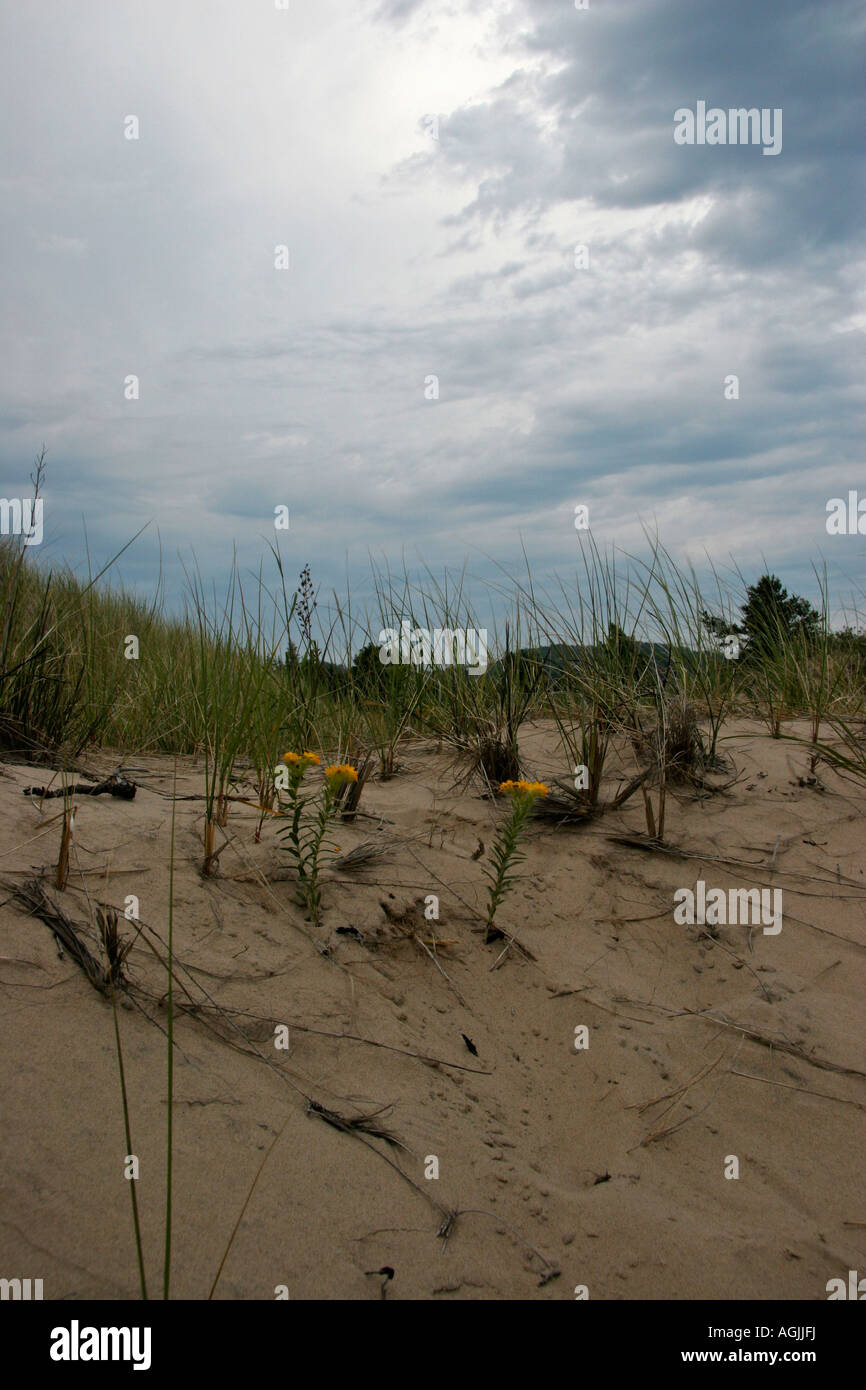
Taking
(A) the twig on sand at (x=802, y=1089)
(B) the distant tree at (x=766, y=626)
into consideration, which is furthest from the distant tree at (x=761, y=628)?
(A) the twig on sand at (x=802, y=1089)

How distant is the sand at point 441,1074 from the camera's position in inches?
61.7

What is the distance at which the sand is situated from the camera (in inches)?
61.7

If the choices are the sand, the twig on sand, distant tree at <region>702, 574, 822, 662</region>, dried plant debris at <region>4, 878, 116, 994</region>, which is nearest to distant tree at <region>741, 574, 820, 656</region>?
distant tree at <region>702, 574, 822, 662</region>

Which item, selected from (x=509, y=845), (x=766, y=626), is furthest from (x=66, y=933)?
(x=766, y=626)

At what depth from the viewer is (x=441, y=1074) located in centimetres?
A: 214

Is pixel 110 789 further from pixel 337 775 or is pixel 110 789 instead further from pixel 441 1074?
pixel 441 1074

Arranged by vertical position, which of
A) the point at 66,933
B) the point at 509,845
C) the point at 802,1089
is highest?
the point at 509,845

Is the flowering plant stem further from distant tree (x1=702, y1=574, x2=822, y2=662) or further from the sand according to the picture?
distant tree (x1=702, y1=574, x2=822, y2=662)

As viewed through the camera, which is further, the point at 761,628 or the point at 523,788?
the point at 761,628

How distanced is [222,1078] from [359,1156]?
36 cm

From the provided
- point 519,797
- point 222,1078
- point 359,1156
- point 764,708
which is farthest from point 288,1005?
point 764,708
